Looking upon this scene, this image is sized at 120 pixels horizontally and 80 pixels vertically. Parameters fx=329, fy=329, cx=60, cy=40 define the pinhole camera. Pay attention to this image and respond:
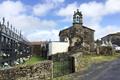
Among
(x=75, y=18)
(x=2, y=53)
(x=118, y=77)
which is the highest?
(x=75, y=18)

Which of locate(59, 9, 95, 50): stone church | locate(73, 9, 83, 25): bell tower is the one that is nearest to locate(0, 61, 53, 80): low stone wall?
locate(59, 9, 95, 50): stone church

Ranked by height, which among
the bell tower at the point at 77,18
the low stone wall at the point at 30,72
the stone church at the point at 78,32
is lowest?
the low stone wall at the point at 30,72

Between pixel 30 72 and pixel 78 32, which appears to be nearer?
pixel 30 72

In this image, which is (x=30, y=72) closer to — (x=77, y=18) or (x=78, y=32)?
(x=78, y=32)

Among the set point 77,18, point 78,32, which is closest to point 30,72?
point 78,32

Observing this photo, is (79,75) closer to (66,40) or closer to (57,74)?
(57,74)

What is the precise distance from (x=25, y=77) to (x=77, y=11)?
1693 inches

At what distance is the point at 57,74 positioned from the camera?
23.8 metres

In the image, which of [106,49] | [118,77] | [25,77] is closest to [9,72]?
[25,77]

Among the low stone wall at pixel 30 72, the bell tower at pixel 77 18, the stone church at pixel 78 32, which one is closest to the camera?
the low stone wall at pixel 30 72

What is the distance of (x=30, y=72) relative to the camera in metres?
19.8

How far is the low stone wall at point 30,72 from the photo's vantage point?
61.4ft

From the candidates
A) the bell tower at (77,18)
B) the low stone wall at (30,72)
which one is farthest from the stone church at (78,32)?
the low stone wall at (30,72)

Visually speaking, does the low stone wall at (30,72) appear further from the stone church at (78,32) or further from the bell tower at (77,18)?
the bell tower at (77,18)
